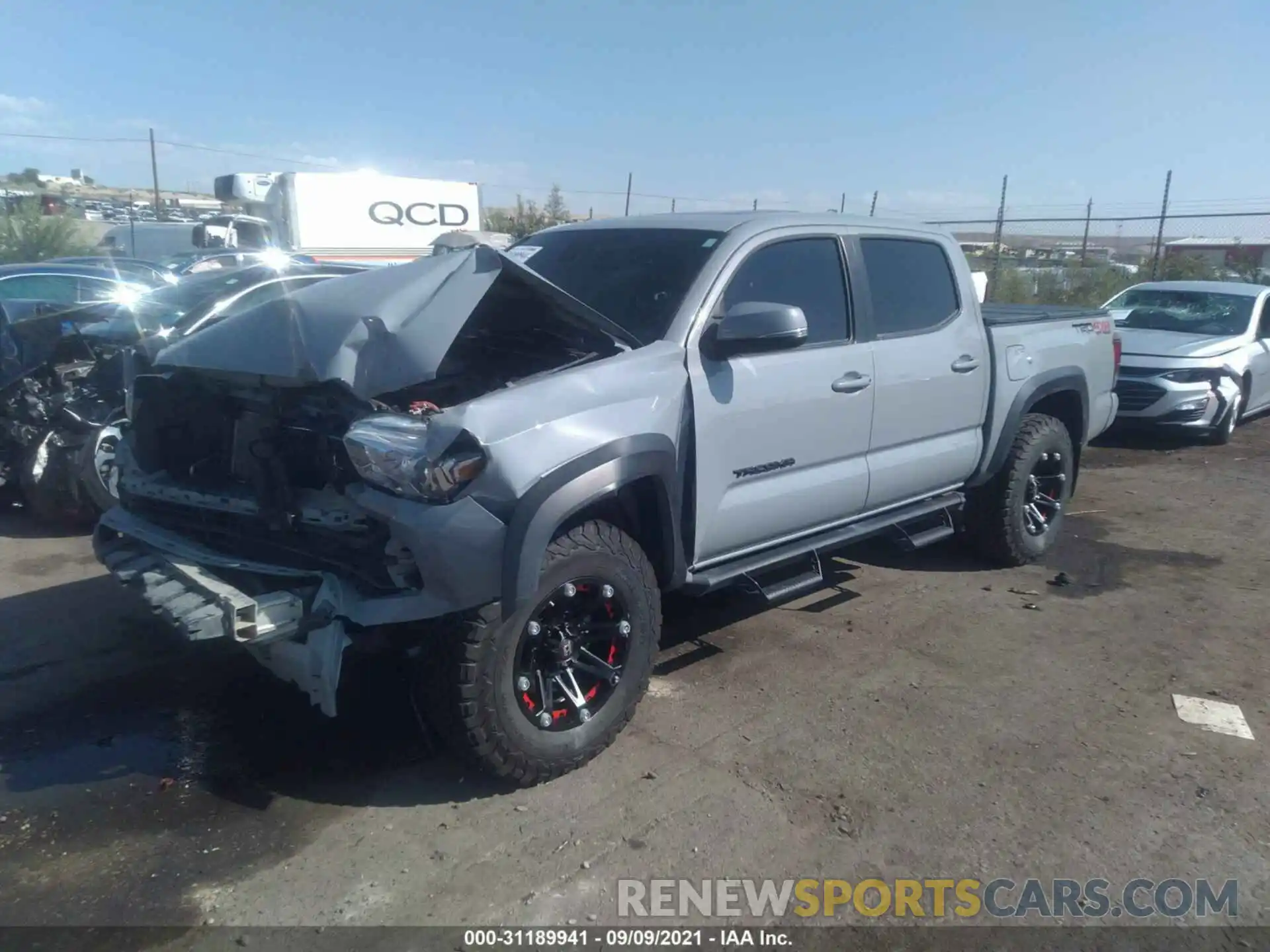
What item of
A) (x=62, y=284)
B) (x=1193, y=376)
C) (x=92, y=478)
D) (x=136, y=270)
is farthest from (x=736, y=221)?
(x=136, y=270)

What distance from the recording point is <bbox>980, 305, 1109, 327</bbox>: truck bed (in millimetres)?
6027

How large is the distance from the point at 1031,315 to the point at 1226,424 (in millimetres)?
5465

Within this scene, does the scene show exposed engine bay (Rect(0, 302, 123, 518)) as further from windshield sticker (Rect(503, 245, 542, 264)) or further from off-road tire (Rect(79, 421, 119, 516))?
windshield sticker (Rect(503, 245, 542, 264))

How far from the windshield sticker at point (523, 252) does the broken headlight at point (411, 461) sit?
6.63ft

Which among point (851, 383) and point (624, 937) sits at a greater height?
point (851, 383)

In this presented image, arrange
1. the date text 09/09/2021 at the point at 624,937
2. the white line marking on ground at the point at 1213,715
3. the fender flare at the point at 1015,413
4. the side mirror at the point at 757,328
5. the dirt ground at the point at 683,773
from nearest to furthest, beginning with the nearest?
the date text 09/09/2021 at the point at 624,937, the dirt ground at the point at 683,773, the side mirror at the point at 757,328, the white line marking on ground at the point at 1213,715, the fender flare at the point at 1015,413

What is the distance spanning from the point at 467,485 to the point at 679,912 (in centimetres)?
147

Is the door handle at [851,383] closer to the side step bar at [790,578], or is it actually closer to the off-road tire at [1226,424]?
the side step bar at [790,578]

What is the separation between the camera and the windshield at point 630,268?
425cm

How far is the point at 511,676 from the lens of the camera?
346 centimetres

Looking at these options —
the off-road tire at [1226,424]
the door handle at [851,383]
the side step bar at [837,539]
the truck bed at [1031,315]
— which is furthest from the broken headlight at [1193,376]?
the door handle at [851,383]

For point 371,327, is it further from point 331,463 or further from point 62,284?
point 62,284

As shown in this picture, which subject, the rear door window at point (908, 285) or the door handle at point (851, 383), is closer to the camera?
the door handle at point (851, 383)

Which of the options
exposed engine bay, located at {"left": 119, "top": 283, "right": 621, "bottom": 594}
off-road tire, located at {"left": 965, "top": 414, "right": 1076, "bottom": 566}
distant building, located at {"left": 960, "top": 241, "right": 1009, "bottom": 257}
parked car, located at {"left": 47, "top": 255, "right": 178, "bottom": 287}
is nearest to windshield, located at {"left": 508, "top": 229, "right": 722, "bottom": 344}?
exposed engine bay, located at {"left": 119, "top": 283, "right": 621, "bottom": 594}
